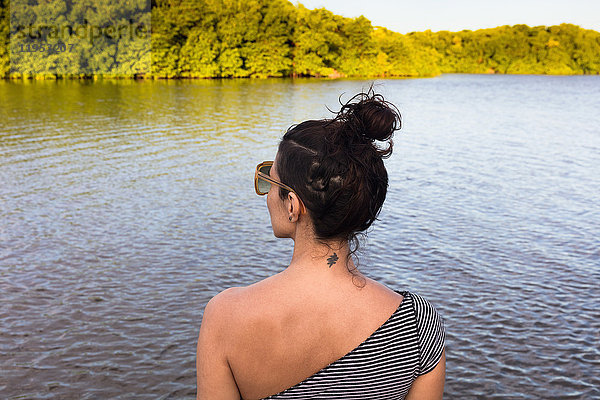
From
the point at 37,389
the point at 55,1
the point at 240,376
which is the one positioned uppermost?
the point at 55,1

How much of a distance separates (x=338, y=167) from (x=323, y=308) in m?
0.42

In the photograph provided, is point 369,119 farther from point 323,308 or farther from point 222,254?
point 222,254

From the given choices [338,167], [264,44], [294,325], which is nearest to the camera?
[338,167]

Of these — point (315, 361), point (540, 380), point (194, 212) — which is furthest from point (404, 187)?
point (315, 361)

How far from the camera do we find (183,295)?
28.8ft

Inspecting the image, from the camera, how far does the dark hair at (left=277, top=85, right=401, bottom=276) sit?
164 centimetres

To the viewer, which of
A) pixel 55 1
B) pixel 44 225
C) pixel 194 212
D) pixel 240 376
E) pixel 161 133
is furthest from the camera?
pixel 55 1

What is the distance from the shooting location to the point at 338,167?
1638 millimetres

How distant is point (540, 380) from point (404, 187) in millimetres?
10151

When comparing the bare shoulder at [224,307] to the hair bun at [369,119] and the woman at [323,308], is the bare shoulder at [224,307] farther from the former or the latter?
the hair bun at [369,119]

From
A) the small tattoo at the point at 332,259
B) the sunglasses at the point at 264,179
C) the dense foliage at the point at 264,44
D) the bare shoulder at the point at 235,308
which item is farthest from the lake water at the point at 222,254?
the dense foliage at the point at 264,44

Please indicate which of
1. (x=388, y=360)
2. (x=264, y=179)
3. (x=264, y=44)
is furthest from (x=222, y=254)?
(x=264, y=44)

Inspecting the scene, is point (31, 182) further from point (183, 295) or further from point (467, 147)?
point (467, 147)

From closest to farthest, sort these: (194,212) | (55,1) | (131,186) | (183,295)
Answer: (183,295)
(194,212)
(131,186)
(55,1)
